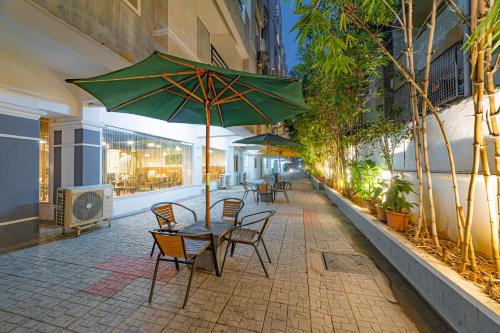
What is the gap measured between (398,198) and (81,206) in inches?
271

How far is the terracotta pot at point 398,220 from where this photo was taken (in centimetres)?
402

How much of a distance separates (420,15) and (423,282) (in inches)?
367

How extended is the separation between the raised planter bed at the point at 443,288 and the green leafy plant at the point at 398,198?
519 mm

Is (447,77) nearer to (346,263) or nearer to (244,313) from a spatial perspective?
(346,263)

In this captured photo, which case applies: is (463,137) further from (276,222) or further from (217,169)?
(217,169)

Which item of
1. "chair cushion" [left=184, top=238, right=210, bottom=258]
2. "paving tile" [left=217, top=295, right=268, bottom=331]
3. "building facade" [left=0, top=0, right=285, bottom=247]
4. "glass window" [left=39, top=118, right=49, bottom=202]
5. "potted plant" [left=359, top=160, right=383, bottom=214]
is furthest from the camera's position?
"glass window" [left=39, top=118, right=49, bottom=202]

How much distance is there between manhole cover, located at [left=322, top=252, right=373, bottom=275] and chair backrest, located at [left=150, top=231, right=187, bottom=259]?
2376mm

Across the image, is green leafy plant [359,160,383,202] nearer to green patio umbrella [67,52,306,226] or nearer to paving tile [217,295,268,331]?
green patio umbrella [67,52,306,226]

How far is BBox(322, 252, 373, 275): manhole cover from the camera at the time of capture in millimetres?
3422

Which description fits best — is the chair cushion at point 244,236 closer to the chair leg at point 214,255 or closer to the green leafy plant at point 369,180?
the chair leg at point 214,255

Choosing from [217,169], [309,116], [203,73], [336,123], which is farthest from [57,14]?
[217,169]

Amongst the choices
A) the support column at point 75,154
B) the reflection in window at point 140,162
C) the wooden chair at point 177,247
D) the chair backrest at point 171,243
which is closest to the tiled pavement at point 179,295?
the wooden chair at point 177,247

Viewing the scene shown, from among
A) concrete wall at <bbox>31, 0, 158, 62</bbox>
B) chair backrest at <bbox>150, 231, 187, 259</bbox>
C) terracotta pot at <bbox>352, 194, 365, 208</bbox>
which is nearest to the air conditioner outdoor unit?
concrete wall at <bbox>31, 0, 158, 62</bbox>

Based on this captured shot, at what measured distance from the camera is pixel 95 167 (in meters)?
6.03
